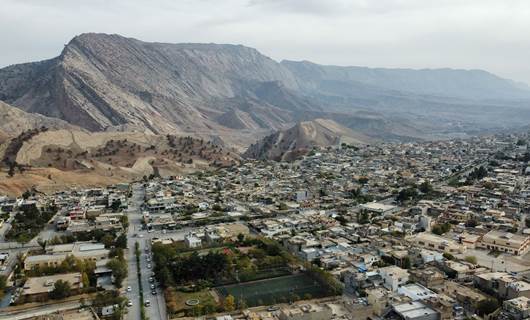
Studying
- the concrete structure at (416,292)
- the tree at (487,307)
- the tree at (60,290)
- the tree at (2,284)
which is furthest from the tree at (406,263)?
the tree at (2,284)

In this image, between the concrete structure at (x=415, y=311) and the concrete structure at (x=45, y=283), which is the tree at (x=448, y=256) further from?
the concrete structure at (x=45, y=283)

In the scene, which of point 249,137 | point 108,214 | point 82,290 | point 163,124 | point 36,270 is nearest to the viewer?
point 82,290

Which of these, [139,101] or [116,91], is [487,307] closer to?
[116,91]

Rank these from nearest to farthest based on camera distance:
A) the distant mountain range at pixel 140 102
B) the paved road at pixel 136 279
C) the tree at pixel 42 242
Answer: the paved road at pixel 136 279, the tree at pixel 42 242, the distant mountain range at pixel 140 102

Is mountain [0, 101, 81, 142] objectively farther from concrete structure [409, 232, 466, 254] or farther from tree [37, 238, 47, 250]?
concrete structure [409, 232, 466, 254]

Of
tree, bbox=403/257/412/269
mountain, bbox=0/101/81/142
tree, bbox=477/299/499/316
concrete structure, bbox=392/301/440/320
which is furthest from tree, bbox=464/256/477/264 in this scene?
mountain, bbox=0/101/81/142

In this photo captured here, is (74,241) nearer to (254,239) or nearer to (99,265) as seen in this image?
(99,265)

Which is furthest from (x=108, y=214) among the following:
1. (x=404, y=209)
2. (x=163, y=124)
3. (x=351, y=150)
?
(x=163, y=124)
